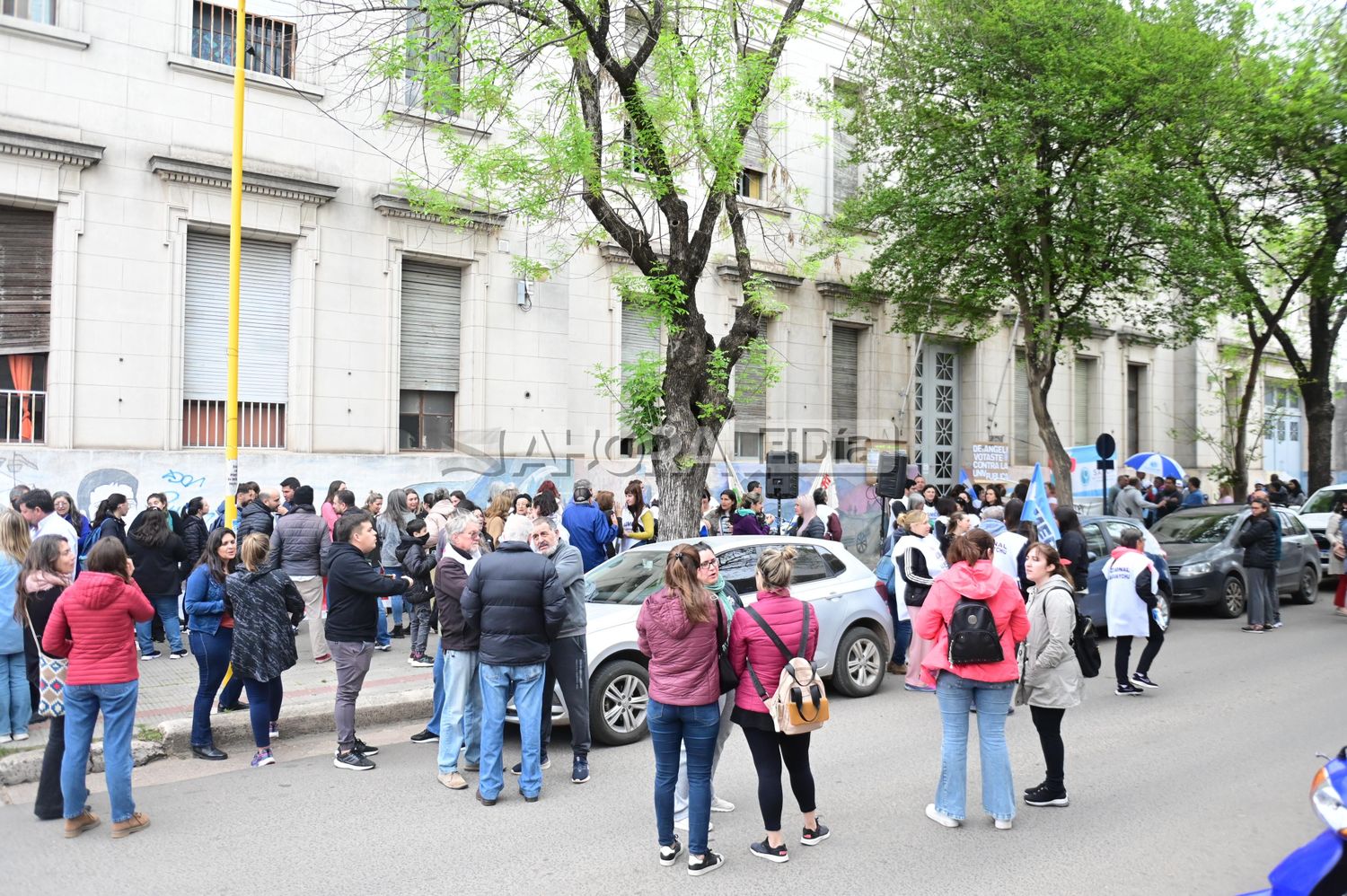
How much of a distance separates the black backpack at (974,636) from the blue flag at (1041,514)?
6021 millimetres

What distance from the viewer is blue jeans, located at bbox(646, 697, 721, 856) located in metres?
5.15

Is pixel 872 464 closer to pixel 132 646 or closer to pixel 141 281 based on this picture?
pixel 141 281

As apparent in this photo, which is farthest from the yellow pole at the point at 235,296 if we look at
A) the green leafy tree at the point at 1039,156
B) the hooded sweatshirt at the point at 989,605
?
the green leafy tree at the point at 1039,156

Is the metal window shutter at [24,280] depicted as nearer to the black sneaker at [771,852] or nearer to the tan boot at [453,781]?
the tan boot at [453,781]

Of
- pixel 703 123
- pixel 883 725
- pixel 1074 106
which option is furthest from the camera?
pixel 1074 106

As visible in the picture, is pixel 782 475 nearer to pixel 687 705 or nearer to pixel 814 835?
pixel 814 835

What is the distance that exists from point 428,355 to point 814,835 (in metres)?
12.5

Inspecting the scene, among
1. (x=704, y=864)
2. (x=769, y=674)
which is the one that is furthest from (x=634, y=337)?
(x=704, y=864)

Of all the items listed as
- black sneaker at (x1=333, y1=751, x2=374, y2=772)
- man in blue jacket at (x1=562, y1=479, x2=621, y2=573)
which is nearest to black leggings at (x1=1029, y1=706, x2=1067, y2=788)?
black sneaker at (x1=333, y1=751, x2=374, y2=772)

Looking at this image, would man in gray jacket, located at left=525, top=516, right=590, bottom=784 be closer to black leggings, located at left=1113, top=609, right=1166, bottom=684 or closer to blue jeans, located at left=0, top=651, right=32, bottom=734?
blue jeans, located at left=0, top=651, right=32, bottom=734

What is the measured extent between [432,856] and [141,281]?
1100 centimetres

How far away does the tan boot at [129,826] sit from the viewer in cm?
568

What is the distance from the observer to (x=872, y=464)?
2217 centimetres

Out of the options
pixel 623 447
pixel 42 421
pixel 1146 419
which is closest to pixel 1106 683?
pixel 623 447
